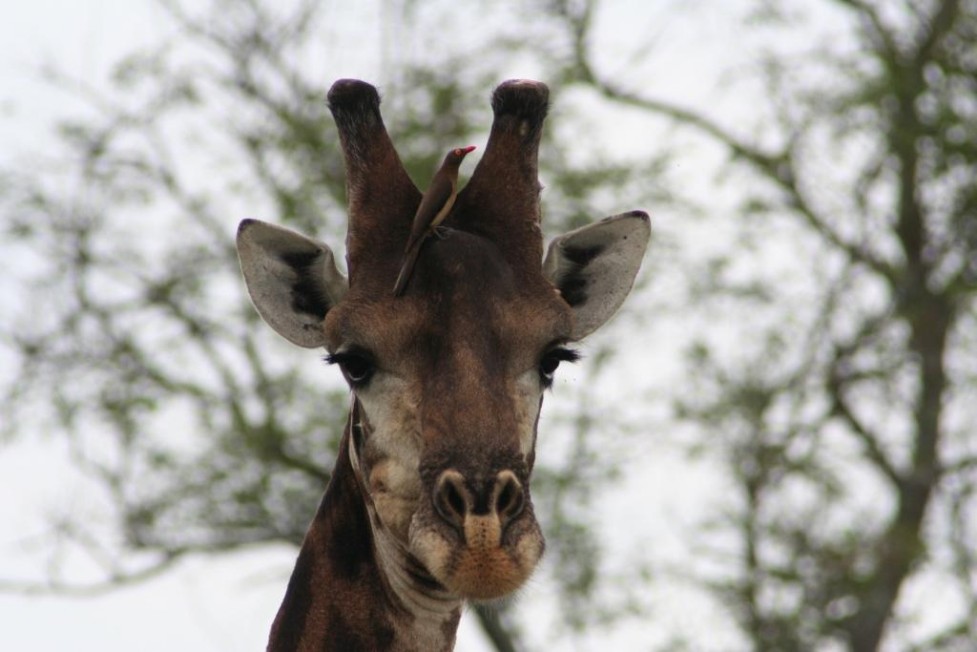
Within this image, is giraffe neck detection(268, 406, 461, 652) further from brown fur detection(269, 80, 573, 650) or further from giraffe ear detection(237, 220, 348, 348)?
giraffe ear detection(237, 220, 348, 348)

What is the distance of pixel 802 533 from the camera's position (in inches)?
1167

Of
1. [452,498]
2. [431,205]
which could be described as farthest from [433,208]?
[452,498]

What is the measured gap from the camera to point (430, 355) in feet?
26.6

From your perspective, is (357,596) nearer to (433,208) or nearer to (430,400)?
(430,400)

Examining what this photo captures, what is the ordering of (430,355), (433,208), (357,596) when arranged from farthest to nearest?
(357,596), (433,208), (430,355)

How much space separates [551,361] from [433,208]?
0.89 m

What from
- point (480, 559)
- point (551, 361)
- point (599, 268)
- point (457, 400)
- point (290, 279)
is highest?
point (599, 268)

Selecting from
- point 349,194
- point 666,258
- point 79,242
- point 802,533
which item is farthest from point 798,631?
point 349,194

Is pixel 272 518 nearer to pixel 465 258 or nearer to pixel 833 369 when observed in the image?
pixel 833 369

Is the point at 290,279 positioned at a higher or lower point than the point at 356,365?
higher

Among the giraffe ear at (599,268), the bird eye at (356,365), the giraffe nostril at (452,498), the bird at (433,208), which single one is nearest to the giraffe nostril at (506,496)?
the giraffe nostril at (452,498)

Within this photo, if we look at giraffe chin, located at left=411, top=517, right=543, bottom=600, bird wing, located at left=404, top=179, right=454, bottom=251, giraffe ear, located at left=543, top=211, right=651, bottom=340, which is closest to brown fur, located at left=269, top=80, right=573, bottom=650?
giraffe chin, located at left=411, top=517, right=543, bottom=600

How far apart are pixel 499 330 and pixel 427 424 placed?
59 centimetres

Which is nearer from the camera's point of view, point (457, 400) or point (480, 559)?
point (480, 559)
